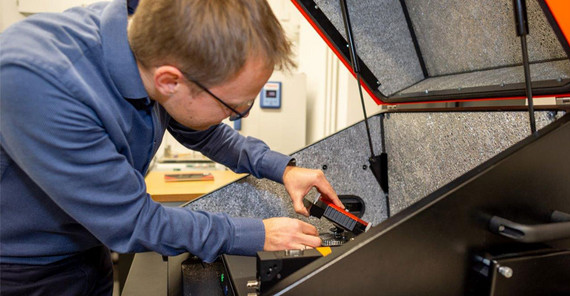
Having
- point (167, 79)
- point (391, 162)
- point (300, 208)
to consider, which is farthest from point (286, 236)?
point (391, 162)

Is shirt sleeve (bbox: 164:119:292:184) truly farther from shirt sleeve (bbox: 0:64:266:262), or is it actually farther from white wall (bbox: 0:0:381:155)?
white wall (bbox: 0:0:381:155)

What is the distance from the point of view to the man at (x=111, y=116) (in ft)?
1.56

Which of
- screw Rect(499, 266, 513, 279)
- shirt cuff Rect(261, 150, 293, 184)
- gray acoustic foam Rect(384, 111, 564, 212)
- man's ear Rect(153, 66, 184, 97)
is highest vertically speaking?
man's ear Rect(153, 66, 184, 97)

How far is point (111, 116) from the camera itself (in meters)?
0.53

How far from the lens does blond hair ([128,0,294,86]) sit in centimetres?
51

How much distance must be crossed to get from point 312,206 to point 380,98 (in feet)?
1.11

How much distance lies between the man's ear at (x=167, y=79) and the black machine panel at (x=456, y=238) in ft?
1.02

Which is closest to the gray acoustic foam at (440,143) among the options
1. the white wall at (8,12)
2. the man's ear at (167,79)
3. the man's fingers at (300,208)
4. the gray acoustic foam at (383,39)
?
the gray acoustic foam at (383,39)

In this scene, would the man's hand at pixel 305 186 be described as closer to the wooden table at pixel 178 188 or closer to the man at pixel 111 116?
the man at pixel 111 116

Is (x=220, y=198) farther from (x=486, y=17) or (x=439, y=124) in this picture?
(x=486, y=17)

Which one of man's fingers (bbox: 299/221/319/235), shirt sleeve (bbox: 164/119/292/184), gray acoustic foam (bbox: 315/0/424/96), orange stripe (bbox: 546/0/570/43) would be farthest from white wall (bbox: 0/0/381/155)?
orange stripe (bbox: 546/0/570/43)

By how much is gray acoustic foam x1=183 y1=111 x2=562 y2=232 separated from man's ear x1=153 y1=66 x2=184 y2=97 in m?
0.31

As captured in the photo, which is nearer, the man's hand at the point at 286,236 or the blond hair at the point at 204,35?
the blond hair at the point at 204,35

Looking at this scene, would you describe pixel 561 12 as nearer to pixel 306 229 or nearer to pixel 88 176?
pixel 306 229
